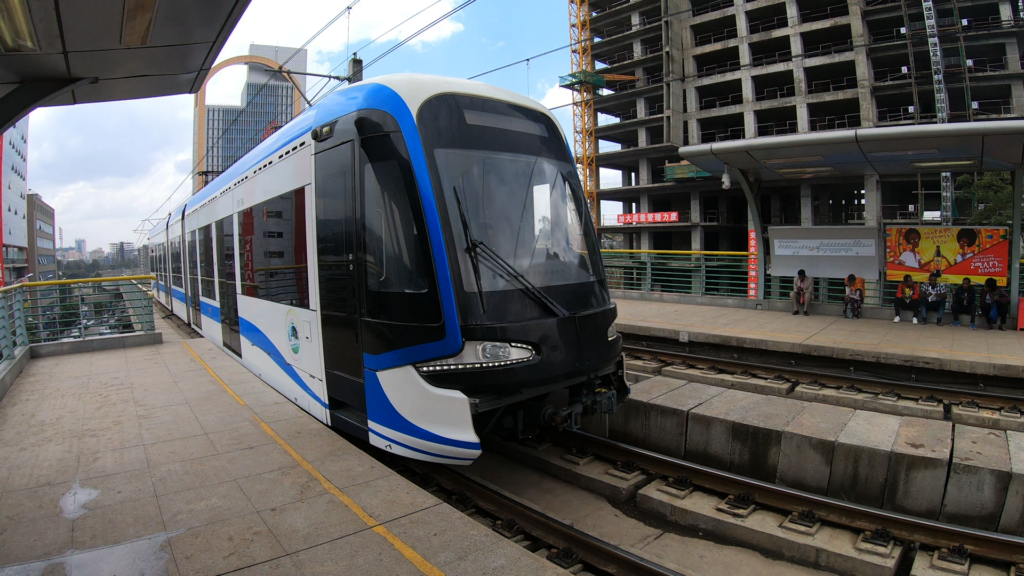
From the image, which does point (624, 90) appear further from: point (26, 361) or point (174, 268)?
point (26, 361)

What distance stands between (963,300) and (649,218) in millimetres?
47613

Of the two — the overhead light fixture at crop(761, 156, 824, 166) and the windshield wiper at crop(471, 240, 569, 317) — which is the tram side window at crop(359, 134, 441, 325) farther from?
the overhead light fixture at crop(761, 156, 824, 166)

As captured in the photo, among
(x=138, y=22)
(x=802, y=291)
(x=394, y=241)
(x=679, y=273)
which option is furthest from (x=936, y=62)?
(x=138, y=22)

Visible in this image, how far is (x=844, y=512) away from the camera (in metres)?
4.93

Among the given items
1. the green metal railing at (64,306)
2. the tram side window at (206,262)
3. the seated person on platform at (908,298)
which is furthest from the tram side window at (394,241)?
the seated person on platform at (908,298)

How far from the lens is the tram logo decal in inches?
259

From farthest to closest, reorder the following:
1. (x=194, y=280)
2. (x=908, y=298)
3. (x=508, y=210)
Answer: (x=194, y=280) → (x=908, y=298) → (x=508, y=210)

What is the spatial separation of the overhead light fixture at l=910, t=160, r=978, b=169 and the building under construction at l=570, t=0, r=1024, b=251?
31.3 metres

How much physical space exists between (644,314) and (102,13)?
43.9 ft

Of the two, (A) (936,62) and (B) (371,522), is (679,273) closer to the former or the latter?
(B) (371,522)

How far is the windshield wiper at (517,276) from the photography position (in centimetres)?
479

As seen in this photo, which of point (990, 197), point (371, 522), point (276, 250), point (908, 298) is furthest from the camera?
point (990, 197)

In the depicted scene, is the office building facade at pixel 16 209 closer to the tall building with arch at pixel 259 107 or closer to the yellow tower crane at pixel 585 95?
the tall building with arch at pixel 259 107

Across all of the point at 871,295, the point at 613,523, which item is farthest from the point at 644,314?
the point at 613,523
